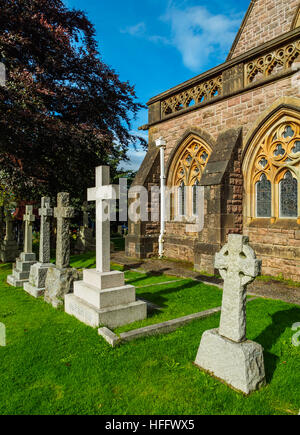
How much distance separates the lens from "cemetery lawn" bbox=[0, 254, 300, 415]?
2.63 metres

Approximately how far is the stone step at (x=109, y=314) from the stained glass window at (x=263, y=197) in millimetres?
5159

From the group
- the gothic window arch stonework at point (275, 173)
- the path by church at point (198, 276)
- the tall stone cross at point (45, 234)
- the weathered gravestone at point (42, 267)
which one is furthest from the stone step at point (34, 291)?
the gothic window arch stonework at point (275, 173)

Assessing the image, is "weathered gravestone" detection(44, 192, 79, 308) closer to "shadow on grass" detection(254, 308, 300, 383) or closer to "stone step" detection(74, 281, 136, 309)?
"stone step" detection(74, 281, 136, 309)

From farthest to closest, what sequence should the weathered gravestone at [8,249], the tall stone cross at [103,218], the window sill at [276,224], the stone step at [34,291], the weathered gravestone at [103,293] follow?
the weathered gravestone at [8,249] → the window sill at [276,224] → the stone step at [34,291] → the tall stone cross at [103,218] → the weathered gravestone at [103,293]

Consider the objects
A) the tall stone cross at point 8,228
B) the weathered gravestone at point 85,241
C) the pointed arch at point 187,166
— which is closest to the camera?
the pointed arch at point 187,166

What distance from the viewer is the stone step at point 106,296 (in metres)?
4.50

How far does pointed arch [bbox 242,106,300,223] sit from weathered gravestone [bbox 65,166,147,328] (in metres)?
4.97

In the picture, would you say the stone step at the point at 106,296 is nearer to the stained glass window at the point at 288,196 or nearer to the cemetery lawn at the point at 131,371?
the cemetery lawn at the point at 131,371

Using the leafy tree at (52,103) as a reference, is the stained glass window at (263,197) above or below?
below

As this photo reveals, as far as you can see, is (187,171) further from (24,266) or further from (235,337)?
(235,337)

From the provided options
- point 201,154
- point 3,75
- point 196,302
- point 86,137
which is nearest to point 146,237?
point 201,154

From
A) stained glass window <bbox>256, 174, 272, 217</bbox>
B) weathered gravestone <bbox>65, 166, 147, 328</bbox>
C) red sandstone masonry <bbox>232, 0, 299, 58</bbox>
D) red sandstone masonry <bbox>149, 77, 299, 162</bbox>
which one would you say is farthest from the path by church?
red sandstone masonry <bbox>232, 0, 299, 58</bbox>

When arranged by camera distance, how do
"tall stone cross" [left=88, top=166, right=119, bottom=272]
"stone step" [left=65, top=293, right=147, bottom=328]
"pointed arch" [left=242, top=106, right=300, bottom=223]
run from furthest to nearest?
1. "pointed arch" [left=242, top=106, right=300, bottom=223]
2. "tall stone cross" [left=88, top=166, right=119, bottom=272]
3. "stone step" [left=65, top=293, right=147, bottom=328]

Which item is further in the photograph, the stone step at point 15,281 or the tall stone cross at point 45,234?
the stone step at point 15,281
